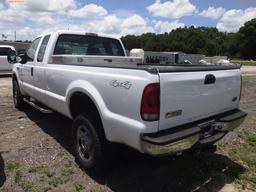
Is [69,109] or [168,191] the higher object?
[69,109]

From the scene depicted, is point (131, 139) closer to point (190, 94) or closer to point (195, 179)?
point (190, 94)

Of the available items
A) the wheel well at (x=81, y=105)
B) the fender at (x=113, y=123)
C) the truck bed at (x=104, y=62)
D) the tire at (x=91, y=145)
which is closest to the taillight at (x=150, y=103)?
the fender at (x=113, y=123)

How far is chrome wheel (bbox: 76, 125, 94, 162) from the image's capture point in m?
4.43

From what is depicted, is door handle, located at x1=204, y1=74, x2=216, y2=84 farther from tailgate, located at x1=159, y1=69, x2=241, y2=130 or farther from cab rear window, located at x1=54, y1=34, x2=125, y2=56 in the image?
cab rear window, located at x1=54, y1=34, x2=125, y2=56

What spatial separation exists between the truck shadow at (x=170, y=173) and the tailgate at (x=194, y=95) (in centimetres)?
89

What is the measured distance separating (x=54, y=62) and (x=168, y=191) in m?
2.91

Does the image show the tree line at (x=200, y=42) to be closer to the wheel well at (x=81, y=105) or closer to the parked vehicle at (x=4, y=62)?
the parked vehicle at (x=4, y=62)

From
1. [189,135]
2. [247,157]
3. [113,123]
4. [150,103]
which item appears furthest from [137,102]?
[247,157]

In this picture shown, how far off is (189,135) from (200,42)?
110m

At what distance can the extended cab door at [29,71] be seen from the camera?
6562 millimetres

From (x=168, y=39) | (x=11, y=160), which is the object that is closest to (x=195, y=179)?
(x=11, y=160)

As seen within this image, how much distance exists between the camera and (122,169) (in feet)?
15.8

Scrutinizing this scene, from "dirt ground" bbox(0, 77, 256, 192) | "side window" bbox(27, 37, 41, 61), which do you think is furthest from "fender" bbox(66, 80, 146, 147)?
"side window" bbox(27, 37, 41, 61)

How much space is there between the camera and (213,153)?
5508 millimetres
